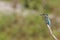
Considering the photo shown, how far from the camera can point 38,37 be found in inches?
193

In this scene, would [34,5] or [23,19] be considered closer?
[23,19]

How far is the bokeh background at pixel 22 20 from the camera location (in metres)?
4.92

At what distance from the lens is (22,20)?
562cm

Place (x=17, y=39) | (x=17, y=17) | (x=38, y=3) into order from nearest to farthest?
1. (x=17, y=39)
2. (x=17, y=17)
3. (x=38, y=3)

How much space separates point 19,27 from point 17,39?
516mm

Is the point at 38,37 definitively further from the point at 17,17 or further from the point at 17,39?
the point at 17,17

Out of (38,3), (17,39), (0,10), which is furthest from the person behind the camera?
(38,3)

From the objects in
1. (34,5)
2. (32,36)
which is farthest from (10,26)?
(34,5)

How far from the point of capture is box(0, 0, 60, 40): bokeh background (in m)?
4.92

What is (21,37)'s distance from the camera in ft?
16.2

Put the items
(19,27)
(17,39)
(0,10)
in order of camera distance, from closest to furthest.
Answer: (17,39) → (19,27) → (0,10)

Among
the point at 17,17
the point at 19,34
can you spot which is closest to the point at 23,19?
the point at 17,17

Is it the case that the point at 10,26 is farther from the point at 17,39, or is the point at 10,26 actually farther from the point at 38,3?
the point at 38,3

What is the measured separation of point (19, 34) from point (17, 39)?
29 cm
